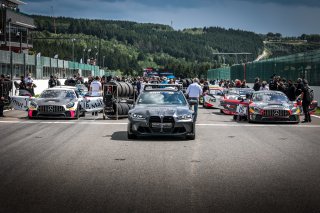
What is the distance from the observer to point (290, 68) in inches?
1594

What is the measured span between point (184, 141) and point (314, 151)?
10.9 ft

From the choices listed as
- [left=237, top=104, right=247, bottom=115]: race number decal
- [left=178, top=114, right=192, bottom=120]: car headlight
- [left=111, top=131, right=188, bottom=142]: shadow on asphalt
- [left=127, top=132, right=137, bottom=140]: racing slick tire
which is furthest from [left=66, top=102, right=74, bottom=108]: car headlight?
[left=178, top=114, right=192, bottom=120]: car headlight

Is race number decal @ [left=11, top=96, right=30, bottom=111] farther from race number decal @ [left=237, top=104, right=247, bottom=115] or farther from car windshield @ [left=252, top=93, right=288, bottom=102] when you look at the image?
car windshield @ [left=252, top=93, right=288, bottom=102]

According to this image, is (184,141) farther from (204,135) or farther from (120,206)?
(120,206)

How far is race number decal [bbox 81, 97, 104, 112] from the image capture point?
2397 centimetres

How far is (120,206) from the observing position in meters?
6.98

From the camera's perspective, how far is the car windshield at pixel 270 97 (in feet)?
73.2

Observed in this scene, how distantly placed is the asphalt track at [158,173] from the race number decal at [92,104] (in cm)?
715

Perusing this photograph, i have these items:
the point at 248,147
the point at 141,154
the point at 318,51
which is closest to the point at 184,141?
the point at 248,147

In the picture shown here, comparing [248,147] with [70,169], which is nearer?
[70,169]

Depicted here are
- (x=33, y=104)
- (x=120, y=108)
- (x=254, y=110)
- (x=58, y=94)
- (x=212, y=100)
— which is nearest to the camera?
(x=254, y=110)

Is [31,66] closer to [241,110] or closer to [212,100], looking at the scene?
[212,100]

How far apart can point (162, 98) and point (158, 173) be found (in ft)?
22.7

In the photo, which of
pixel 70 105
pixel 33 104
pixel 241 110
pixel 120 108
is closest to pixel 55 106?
pixel 70 105
